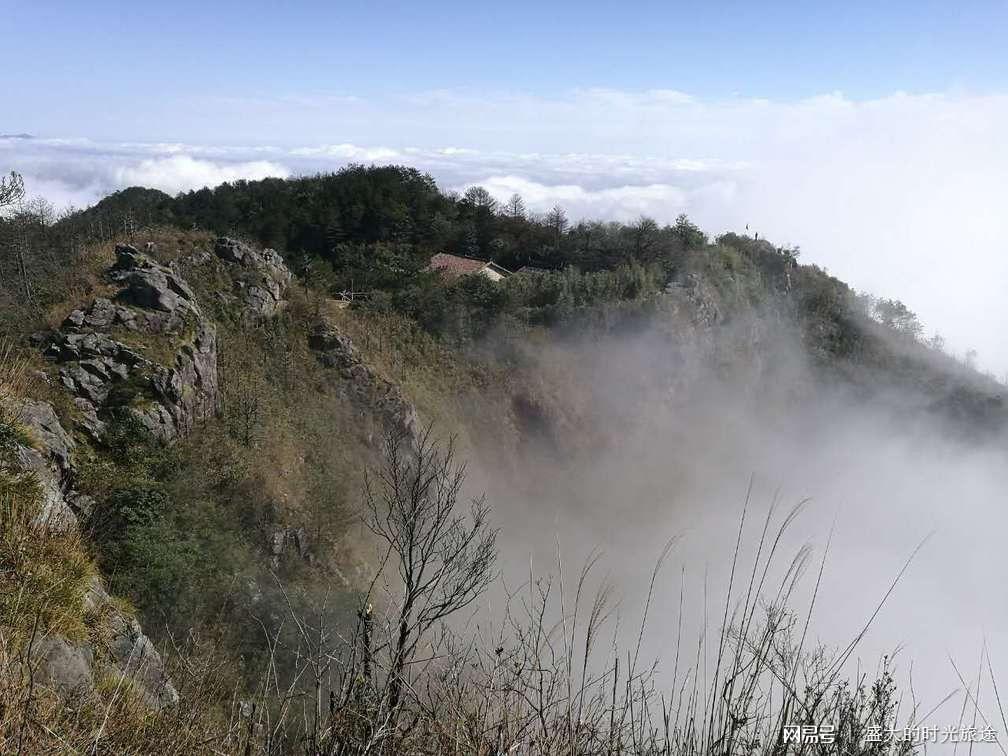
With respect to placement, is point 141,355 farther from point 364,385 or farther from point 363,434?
point 364,385

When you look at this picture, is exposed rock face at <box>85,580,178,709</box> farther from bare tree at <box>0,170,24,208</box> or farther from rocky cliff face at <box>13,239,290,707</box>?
bare tree at <box>0,170,24,208</box>

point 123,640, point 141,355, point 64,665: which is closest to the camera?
point 64,665

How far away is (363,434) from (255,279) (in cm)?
555

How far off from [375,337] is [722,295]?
15.7 metres

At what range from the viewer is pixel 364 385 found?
59.4 feet

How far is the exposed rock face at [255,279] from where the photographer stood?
1798 centimetres

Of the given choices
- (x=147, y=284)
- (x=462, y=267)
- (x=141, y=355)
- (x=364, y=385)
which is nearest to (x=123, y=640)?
(x=141, y=355)

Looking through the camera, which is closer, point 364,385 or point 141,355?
point 141,355

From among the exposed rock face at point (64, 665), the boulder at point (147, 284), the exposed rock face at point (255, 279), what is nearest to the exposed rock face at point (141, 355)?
the boulder at point (147, 284)

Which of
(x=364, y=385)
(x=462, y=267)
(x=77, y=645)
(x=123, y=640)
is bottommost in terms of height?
(x=364, y=385)

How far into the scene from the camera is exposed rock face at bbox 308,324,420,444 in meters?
17.7

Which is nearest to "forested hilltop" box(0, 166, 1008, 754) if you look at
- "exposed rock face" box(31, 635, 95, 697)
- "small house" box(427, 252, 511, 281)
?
"exposed rock face" box(31, 635, 95, 697)

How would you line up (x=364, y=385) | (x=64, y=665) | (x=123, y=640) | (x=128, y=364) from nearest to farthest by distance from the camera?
(x=64, y=665)
(x=123, y=640)
(x=128, y=364)
(x=364, y=385)

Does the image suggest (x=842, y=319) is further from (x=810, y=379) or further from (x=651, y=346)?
(x=651, y=346)
